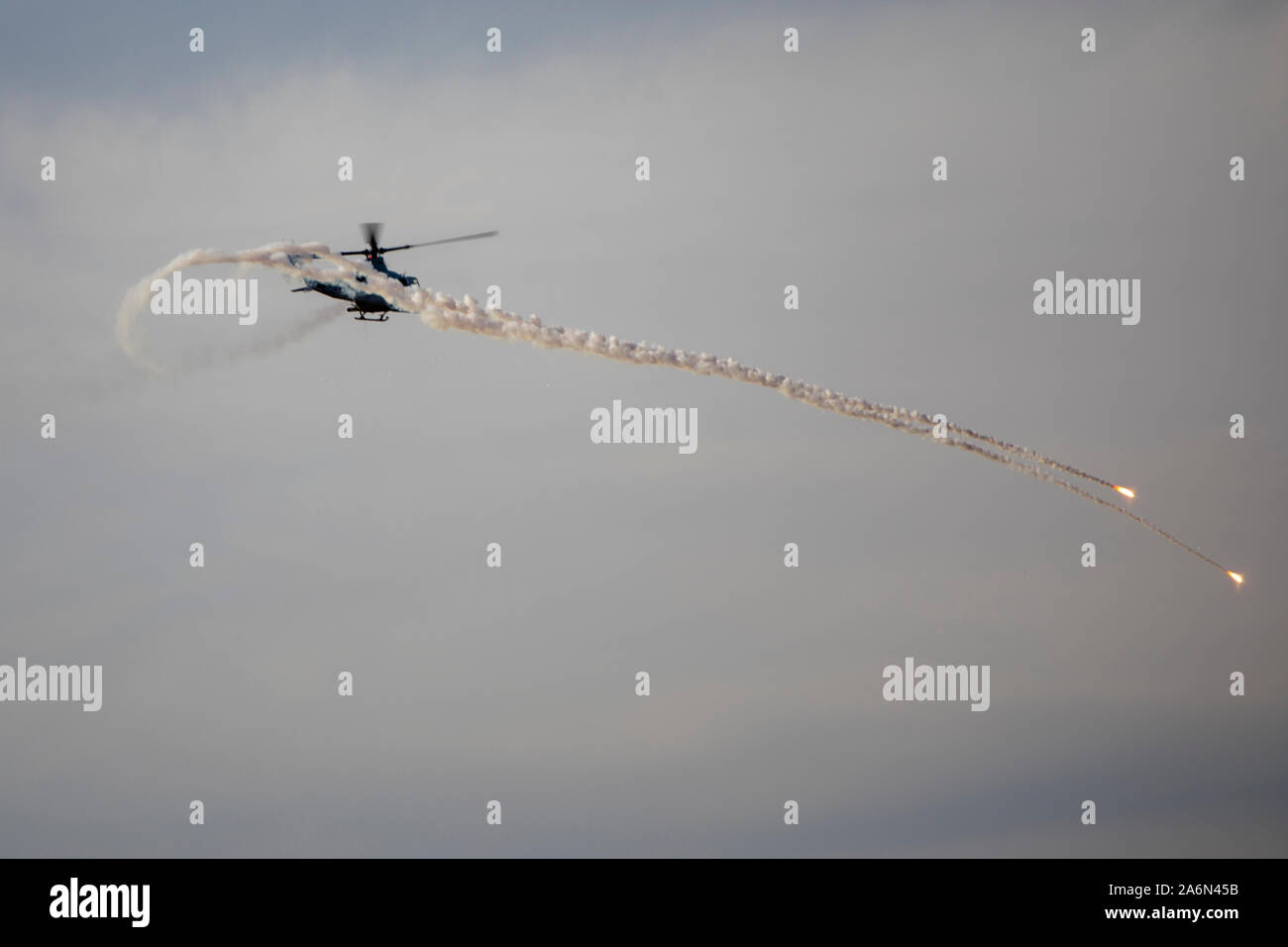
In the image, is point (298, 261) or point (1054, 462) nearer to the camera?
point (298, 261)

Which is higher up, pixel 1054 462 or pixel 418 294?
pixel 418 294
